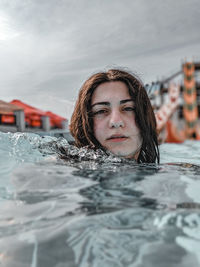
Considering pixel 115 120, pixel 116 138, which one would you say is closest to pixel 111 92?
pixel 115 120

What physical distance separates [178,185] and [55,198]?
0.58 metres

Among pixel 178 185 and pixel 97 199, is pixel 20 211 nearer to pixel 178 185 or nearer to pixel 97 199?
pixel 97 199

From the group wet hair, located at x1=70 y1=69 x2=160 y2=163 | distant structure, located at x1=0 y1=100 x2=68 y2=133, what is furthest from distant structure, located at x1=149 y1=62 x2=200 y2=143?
wet hair, located at x1=70 y1=69 x2=160 y2=163

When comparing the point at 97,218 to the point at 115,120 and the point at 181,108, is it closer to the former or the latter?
the point at 115,120

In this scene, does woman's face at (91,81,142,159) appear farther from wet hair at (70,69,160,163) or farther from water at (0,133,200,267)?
water at (0,133,200,267)

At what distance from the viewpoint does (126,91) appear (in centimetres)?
185

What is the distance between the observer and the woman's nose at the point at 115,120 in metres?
1.66

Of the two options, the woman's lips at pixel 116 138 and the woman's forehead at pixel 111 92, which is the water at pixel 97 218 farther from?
the woman's forehead at pixel 111 92

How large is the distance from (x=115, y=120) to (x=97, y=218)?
3.06 feet

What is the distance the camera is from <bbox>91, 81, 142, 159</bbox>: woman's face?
5.57 feet

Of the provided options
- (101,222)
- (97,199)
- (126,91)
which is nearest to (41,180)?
(97,199)

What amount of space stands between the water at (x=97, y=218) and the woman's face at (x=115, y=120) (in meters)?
0.33

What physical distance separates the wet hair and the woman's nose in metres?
0.19

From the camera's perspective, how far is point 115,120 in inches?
65.6
